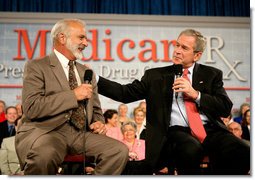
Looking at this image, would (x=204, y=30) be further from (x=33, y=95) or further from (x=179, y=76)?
(x=33, y=95)

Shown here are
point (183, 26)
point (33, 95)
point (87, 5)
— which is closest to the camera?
point (33, 95)

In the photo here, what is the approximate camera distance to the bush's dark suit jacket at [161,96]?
281 cm

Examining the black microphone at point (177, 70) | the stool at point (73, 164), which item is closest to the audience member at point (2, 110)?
the stool at point (73, 164)

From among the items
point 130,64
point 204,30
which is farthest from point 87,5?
point 204,30

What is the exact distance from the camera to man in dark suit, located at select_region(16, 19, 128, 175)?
7.82 feet

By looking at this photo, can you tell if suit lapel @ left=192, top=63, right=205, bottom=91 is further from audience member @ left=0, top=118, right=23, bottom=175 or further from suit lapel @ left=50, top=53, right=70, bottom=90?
audience member @ left=0, top=118, right=23, bottom=175

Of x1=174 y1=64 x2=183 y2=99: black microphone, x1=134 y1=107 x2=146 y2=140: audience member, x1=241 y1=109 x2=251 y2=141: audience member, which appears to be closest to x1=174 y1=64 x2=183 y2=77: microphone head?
x1=174 y1=64 x2=183 y2=99: black microphone

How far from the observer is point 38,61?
2625 millimetres

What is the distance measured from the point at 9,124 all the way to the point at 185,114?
251 cm

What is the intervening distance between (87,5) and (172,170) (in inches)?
99.5

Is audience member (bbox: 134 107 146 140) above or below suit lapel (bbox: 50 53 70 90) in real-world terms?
below

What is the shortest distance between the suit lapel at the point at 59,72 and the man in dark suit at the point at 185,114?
0.42 metres

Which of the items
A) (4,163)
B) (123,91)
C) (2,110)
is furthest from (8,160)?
(123,91)

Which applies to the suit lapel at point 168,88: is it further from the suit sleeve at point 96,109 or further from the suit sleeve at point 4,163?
the suit sleeve at point 4,163
